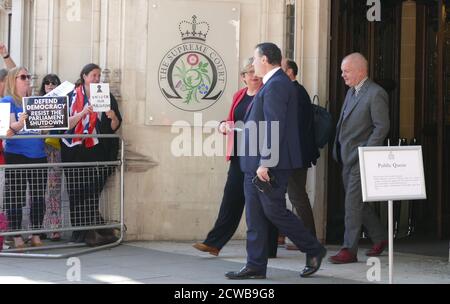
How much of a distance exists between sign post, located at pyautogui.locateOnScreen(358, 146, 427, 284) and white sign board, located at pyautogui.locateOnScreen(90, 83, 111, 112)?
3.30 m

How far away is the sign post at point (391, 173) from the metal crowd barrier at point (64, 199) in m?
3.46

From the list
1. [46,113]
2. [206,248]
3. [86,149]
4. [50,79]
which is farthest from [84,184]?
[206,248]

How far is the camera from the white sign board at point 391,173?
6.62m

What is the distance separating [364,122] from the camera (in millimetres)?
8500

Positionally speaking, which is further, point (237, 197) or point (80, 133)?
point (80, 133)

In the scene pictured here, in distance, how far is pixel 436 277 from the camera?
769 cm

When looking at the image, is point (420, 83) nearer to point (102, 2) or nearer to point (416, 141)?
point (416, 141)

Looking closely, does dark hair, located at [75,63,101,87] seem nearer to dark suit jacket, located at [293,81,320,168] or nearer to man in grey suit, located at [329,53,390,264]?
dark suit jacket, located at [293,81,320,168]

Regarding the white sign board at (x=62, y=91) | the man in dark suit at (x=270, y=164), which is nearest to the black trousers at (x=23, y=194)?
the white sign board at (x=62, y=91)

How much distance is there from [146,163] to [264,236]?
2779mm

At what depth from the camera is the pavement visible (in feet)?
24.2

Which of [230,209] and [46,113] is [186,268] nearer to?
[230,209]

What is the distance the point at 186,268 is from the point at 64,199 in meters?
1.82
